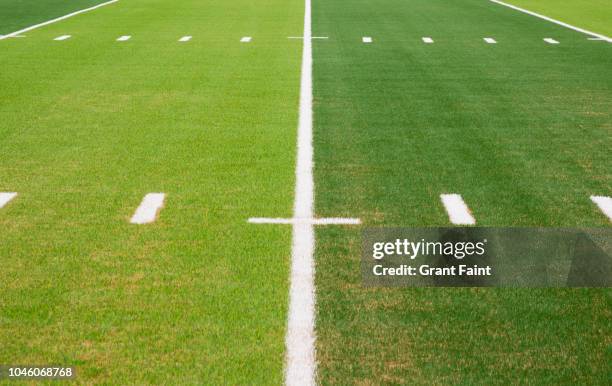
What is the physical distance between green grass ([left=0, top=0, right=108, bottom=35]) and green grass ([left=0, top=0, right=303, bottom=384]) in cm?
740

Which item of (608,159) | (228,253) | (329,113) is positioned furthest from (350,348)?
(329,113)

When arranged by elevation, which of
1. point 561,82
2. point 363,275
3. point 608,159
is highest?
point 363,275

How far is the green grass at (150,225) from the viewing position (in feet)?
14.3

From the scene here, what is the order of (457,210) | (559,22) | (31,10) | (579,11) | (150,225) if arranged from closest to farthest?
1. (150,225)
2. (457,210)
3. (559,22)
4. (31,10)
5. (579,11)

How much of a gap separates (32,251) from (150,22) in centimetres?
1623

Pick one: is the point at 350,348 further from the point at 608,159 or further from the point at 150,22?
the point at 150,22

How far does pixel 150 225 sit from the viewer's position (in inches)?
242

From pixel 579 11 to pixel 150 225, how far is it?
830 inches

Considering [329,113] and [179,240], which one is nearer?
[179,240]

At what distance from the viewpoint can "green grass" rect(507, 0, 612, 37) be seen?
67.8ft

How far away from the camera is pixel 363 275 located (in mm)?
5246

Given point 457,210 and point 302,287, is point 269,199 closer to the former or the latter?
point 457,210

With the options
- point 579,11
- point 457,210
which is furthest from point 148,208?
point 579,11

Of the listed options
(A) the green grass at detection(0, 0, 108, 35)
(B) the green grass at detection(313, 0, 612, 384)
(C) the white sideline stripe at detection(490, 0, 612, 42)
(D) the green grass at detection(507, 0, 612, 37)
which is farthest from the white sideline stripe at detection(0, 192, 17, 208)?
(D) the green grass at detection(507, 0, 612, 37)
